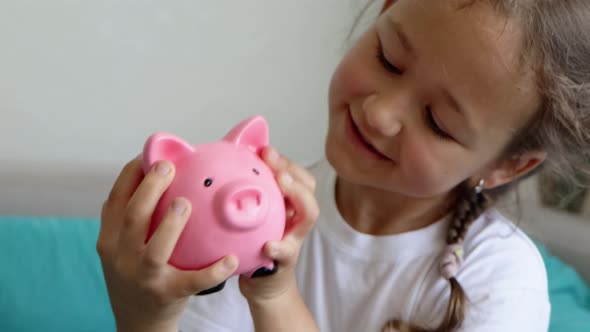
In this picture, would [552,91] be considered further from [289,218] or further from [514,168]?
[289,218]

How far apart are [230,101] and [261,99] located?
0.08 meters

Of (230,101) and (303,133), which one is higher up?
(230,101)

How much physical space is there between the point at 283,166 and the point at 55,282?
Answer: 2.36ft

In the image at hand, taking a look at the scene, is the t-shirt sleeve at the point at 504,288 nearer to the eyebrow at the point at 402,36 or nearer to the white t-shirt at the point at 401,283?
the white t-shirt at the point at 401,283

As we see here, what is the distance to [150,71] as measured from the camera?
4.09 feet

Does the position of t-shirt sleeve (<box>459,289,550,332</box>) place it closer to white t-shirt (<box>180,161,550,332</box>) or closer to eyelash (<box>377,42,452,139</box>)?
white t-shirt (<box>180,161,550,332</box>)

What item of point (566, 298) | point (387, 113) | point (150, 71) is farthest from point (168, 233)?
point (566, 298)

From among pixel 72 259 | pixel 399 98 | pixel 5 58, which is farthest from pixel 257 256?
pixel 5 58

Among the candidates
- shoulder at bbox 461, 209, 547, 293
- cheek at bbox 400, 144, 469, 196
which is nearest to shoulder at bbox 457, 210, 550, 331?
shoulder at bbox 461, 209, 547, 293

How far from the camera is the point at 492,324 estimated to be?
0.71 metres

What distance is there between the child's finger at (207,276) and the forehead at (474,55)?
30cm

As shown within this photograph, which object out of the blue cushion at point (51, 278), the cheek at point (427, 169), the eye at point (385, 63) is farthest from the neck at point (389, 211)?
the blue cushion at point (51, 278)

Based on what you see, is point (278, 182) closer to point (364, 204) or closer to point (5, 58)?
point (364, 204)

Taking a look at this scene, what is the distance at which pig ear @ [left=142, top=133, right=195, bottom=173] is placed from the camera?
0.48 meters
